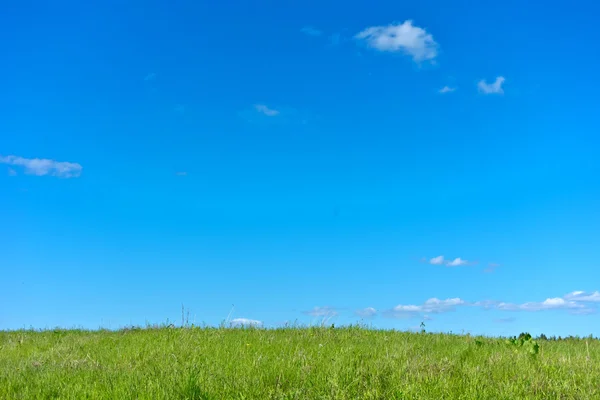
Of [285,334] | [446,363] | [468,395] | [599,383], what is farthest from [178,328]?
[599,383]

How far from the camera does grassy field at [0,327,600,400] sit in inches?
316

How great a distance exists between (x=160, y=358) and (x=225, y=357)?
1266mm

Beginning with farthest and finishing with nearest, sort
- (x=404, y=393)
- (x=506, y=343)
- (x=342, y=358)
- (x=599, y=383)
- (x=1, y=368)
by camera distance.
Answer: (x=506, y=343), (x=1, y=368), (x=342, y=358), (x=599, y=383), (x=404, y=393)

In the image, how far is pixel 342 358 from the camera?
9922 mm

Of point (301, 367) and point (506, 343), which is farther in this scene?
point (506, 343)

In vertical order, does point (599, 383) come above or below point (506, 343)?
below

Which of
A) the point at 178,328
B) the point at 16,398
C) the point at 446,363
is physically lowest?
the point at 16,398

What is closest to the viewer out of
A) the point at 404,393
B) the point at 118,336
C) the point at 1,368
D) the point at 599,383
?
the point at 404,393

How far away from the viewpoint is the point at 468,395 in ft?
26.0

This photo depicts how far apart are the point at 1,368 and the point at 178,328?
471 cm

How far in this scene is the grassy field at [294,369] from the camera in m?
8.04

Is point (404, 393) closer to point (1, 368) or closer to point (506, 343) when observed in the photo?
point (506, 343)

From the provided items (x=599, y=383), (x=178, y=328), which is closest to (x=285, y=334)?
(x=178, y=328)

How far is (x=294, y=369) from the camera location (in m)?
9.13
